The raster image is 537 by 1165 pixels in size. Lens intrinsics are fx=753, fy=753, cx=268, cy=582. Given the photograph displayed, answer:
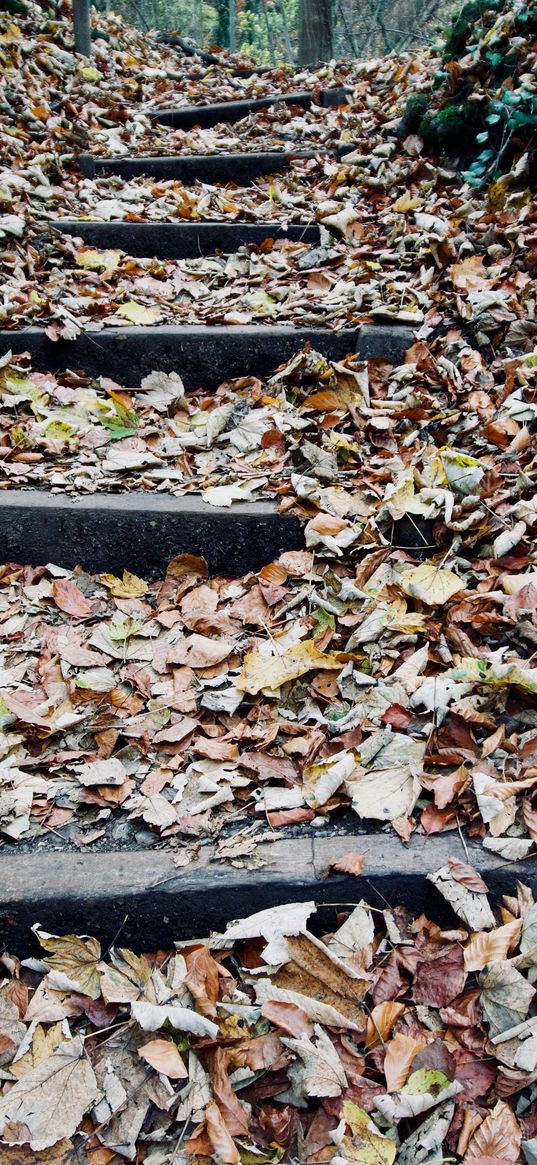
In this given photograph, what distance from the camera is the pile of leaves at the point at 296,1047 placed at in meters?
1.12

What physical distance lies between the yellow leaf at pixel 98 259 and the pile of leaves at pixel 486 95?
1.61 m

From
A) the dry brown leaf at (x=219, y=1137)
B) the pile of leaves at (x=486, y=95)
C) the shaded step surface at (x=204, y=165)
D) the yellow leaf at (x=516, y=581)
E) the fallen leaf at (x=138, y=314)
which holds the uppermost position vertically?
the pile of leaves at (x=486, y=95)

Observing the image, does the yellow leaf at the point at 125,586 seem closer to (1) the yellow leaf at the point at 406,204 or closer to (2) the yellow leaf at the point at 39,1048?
(2) the yellow leaf at the point at 39,1048

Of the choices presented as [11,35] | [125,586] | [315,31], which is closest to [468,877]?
[125,586]

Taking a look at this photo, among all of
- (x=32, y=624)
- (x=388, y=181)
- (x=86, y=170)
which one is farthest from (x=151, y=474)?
(x=86, y=170)

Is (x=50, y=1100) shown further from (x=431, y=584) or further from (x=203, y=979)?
(x=431, y=584)

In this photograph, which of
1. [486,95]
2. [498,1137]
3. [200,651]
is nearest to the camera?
[498,1137]

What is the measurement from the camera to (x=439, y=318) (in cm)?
259

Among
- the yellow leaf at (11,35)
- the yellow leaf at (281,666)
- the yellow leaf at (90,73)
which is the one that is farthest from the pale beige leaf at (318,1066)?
the yellow leaf at (90,73)

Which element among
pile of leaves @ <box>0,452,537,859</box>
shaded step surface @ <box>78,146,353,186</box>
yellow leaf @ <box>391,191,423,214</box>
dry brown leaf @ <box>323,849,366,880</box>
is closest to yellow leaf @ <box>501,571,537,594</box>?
pile of leaves @ <box>0,452,537,859</box>

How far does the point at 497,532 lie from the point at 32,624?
122cm

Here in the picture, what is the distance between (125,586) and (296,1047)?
1.26 metres

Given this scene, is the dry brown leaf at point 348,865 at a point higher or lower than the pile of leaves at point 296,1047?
higher

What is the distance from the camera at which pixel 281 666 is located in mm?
1700
